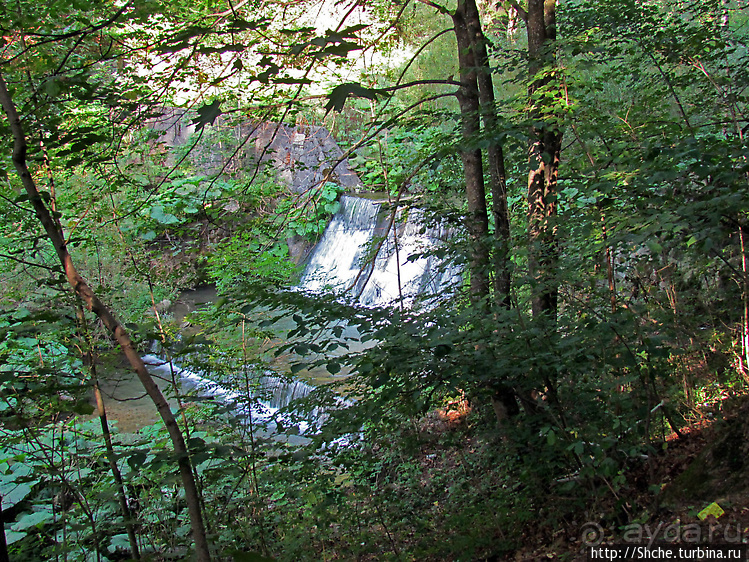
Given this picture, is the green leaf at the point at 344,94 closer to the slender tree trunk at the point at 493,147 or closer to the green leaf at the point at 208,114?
the green leaf at the point at 208,114

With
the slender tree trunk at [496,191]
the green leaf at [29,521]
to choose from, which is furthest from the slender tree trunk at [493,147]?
the green leaf at [29,521]

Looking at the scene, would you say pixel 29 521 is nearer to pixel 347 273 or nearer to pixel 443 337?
pixel 443 337

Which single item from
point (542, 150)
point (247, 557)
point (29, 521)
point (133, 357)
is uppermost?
point (542, 150)

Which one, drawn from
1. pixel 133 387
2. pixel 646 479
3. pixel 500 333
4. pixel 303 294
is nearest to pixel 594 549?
pixel 646 479

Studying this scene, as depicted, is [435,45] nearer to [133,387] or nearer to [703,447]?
[133,387]

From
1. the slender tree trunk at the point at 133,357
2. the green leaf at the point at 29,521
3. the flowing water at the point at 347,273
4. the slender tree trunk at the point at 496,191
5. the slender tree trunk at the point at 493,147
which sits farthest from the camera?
the flowing water at the point at 347,273

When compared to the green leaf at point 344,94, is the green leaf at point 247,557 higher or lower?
lower

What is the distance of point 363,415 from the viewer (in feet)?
8.92

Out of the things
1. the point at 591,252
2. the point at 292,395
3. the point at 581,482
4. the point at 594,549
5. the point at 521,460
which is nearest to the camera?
the point at 594,549

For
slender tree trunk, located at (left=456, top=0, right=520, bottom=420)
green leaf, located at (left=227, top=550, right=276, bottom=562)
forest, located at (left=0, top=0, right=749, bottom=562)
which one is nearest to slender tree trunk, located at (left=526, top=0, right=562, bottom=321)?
forest, located at (left=0, top=0, right=749, bottom=562)

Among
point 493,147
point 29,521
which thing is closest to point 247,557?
point 493,147

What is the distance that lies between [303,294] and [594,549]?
1.91 meters

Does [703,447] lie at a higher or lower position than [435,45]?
lower

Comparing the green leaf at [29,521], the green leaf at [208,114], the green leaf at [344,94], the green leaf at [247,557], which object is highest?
the green leaf at [208,114]
